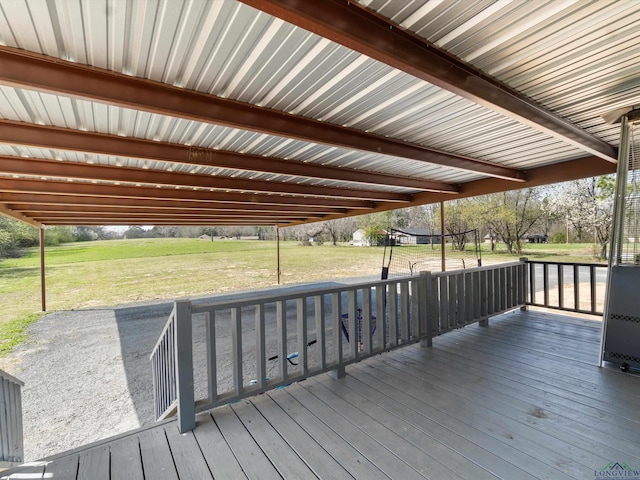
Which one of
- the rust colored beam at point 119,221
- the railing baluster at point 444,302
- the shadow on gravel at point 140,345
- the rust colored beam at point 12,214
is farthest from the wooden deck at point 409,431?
the rust colored beam at point 119,221

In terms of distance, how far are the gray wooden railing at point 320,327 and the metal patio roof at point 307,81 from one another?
1.53 meters

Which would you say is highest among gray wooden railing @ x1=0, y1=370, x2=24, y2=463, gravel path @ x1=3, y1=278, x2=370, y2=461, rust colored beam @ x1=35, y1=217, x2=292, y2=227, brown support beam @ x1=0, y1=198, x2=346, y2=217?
brown support beam @ x1=0, y1=198, x2=346, y2=217

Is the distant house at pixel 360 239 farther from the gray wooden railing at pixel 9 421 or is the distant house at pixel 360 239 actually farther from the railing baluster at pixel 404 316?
the gray wooden railing at pixel 9 421

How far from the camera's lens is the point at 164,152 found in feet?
11.4

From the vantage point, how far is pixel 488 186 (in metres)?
5.56

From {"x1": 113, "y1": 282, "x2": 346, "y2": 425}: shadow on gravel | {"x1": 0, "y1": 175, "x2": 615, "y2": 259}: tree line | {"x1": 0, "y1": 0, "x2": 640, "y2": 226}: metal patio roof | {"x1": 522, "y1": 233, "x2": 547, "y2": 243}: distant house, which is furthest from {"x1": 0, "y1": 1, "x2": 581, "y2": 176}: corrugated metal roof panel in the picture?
{"x1": 522, "y1": 233, "x2": 547, "y2": 243}: distant house

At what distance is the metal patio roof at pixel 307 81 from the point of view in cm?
154

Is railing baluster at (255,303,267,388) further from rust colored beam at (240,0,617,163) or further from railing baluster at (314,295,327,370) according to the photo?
rust colored beam at (240,0,617,163)

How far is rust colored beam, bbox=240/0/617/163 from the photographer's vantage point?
1321mm

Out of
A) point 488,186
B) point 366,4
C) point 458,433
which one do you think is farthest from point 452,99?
point 488,186

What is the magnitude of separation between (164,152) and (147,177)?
1.31 meters

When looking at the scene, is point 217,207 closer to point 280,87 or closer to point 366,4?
point 280,87

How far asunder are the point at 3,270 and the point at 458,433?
78.9 feet

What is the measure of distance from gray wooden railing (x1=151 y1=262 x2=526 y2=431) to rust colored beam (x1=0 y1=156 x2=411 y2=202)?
2.40m
